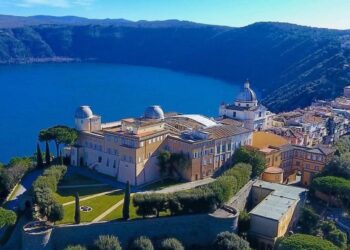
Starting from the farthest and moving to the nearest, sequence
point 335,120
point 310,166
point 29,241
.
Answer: point 335,120 → point 310,166 → point 29,241

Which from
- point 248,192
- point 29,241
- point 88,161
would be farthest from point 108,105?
point 29,241

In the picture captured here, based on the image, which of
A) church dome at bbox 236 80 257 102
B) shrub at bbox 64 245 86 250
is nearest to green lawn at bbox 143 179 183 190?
shrub at bbox 64 245 86 250

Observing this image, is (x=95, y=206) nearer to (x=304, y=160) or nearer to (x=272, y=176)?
(x=272, y=176)

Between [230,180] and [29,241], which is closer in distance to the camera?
[29,241]

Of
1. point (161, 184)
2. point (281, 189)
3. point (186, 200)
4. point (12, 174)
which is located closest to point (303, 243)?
point (186, 200)

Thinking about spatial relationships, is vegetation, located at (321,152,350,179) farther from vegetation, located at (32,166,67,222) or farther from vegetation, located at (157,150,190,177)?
vegetation, located at (32,166,67,222)

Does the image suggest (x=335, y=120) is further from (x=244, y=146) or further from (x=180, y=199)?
(x=180, y=199)
